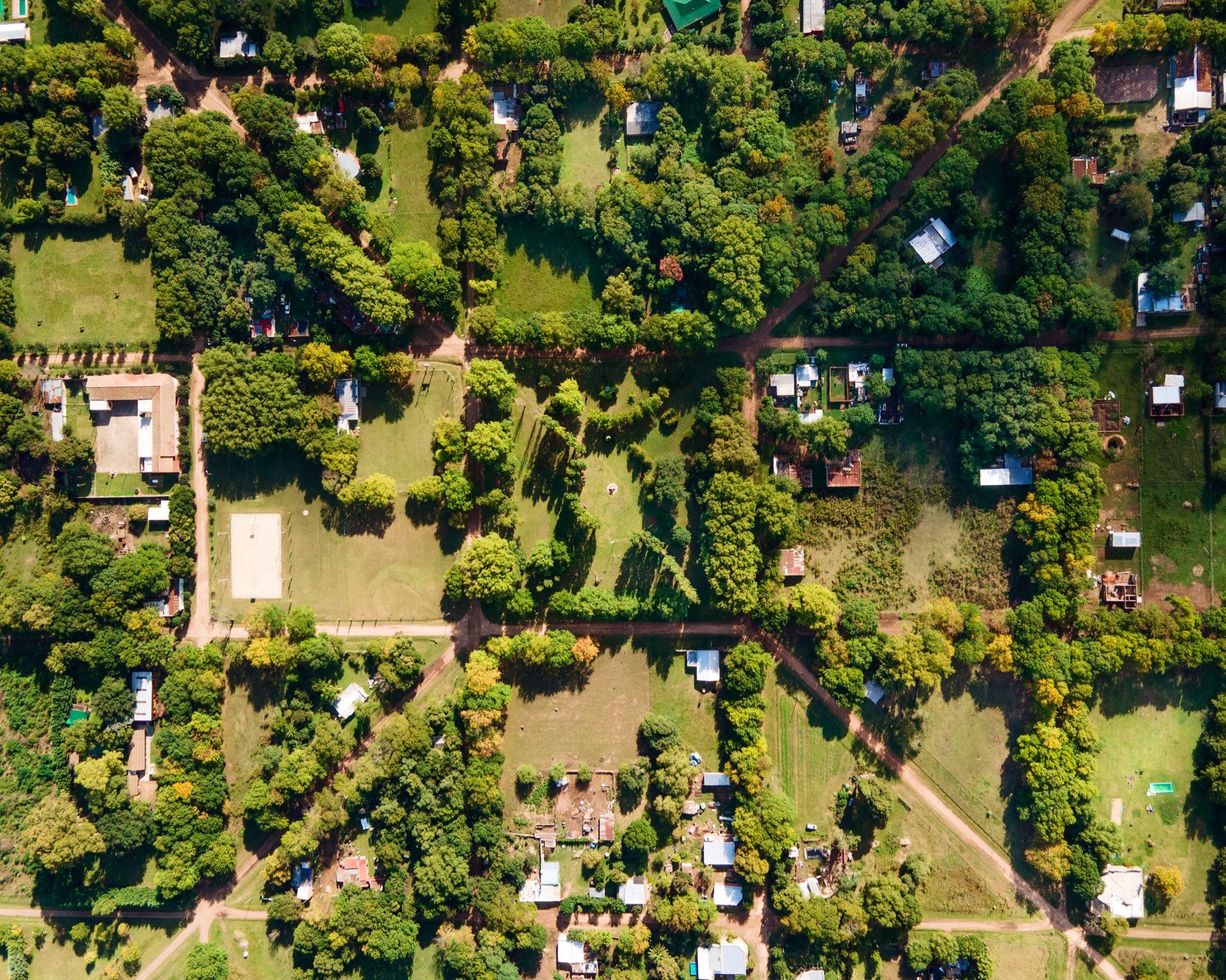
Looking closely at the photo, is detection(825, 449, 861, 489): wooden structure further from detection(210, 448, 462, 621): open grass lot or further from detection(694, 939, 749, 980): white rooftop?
detection(694, 939, 749, 980): white rooftop

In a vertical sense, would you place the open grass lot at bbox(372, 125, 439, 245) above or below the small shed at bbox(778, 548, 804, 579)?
above

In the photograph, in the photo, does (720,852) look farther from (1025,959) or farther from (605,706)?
(1025,959)

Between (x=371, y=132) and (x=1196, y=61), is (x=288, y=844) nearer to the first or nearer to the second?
(x=371, y=132)

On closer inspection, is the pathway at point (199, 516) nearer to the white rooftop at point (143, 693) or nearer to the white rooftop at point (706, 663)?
the white rooftop at point (143, 693)

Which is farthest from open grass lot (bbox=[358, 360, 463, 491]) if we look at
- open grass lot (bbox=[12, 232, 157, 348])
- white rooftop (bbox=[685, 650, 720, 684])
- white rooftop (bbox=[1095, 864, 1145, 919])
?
white rooftop (bbox=[1095, 864, 1145, 919])

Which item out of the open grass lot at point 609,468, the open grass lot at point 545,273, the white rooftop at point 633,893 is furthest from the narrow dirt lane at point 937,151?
the white rooftop at point 633,893
